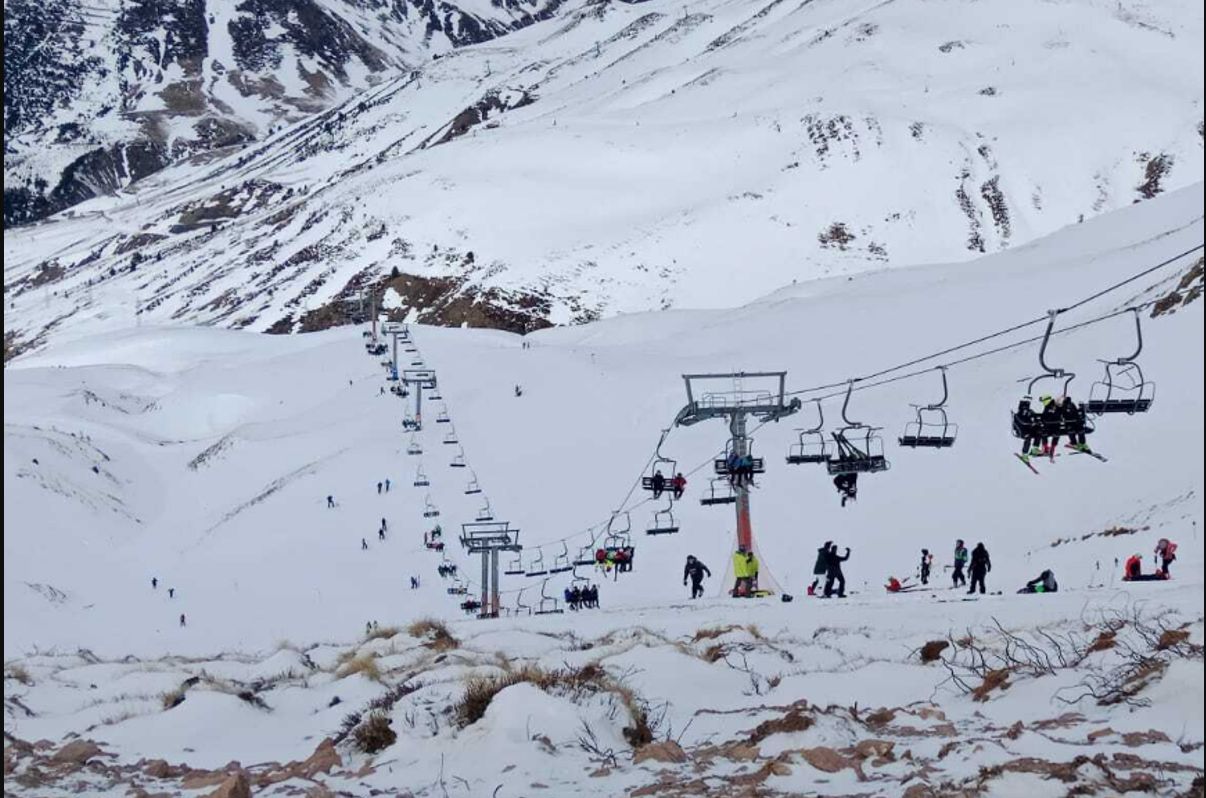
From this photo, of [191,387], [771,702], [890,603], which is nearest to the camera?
[771,702]

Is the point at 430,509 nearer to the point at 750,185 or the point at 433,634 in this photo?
the point at 433,634

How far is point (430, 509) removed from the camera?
40750 mm

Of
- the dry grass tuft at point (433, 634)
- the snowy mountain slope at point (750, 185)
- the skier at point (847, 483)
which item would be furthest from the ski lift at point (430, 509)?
the snowy mountain slope at point (750, 185)

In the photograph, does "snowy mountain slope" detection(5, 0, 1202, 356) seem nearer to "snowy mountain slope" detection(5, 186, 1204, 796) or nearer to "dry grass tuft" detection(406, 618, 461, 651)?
"snowy mountain slope" detection(5, 186, 1204, 796)

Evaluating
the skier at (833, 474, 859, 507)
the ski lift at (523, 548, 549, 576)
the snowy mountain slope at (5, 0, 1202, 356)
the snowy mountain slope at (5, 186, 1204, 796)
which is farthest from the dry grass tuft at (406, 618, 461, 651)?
the snowy mountain slope at (5, 0, 1202, 356)

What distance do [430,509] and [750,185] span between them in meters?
83.3

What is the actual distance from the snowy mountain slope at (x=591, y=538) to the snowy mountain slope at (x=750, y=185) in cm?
1995

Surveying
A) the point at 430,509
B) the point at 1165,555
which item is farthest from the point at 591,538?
the point at 1165,555

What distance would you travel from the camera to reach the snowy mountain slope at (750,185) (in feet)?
344

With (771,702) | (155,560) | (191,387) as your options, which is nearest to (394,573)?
(155,560)

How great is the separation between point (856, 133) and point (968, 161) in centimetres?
1234

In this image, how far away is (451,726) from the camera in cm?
751

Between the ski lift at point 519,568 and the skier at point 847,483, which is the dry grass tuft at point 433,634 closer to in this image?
the skier at point 847,483

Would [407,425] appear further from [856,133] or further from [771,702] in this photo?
[856,133]
